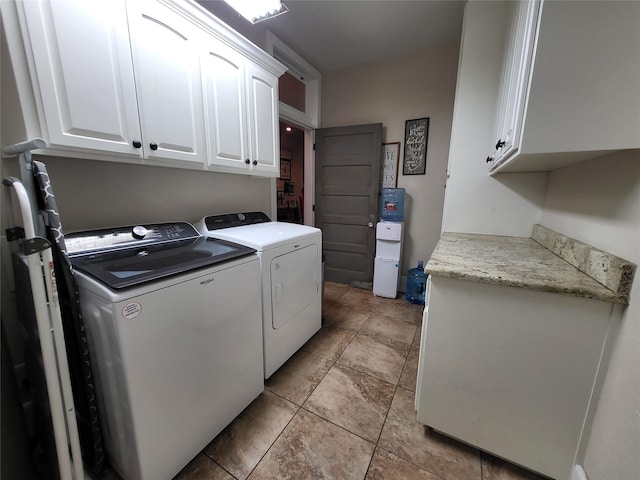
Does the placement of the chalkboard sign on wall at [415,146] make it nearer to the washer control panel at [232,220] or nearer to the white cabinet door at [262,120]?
the white cabinet door at [262,120]

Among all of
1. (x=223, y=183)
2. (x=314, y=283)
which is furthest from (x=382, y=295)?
(x=223, y=183)

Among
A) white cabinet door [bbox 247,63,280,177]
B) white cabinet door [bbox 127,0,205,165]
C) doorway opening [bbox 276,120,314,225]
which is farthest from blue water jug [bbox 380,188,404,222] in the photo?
doorway opening [bbox 276,120,314,225]

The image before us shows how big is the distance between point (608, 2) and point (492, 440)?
1694 millimetres

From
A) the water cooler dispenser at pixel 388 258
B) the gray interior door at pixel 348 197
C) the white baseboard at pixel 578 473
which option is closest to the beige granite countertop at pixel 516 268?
the white baseboard at pixel 578 473

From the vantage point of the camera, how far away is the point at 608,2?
30.6 inches

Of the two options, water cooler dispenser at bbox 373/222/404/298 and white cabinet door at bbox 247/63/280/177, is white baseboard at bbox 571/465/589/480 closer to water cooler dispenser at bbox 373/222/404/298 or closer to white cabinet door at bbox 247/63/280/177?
water cooler dispenser at bbox 373/222/404/298

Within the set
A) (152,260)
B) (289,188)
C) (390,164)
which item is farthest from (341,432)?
(289,188)

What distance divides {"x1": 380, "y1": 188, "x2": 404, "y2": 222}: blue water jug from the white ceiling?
4.99 ft

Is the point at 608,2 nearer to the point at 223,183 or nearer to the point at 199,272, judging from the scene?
the point at 199,272

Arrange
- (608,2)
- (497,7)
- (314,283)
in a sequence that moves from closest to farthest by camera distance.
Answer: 1. (608,2)
2. (497,7)
3. (314,283)

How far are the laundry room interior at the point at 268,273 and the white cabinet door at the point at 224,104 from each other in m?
0.01

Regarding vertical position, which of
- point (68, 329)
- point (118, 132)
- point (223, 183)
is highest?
point (118, 132)

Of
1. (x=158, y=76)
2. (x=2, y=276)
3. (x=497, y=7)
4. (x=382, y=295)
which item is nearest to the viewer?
(x=2, y=276)

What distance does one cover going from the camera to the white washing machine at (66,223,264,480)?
2.93 feet
